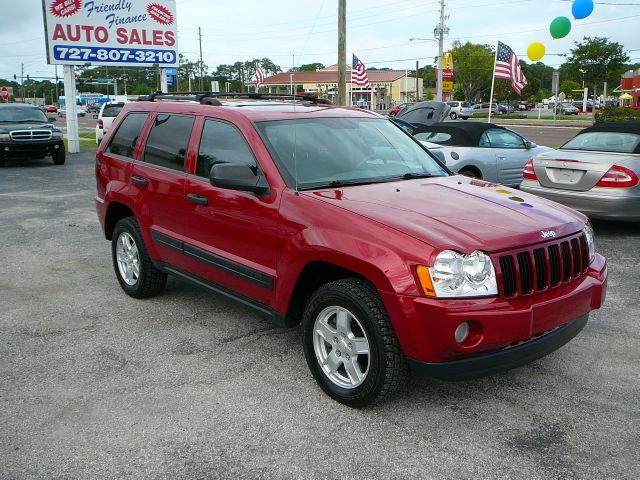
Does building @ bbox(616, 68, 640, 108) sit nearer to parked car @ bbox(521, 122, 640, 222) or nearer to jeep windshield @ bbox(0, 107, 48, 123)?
jeep windshield @ bbox(0, 107, 48, 123)

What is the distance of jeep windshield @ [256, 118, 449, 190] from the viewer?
13.9 feet

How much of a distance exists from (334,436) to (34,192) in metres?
11.4

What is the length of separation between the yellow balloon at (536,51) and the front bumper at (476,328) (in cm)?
2892

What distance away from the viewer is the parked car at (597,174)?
782 centimetres

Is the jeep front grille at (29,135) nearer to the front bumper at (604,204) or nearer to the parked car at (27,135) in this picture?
the parked car at (27,135)

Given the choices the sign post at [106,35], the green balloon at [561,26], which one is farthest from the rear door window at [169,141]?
the green balloon at [561,26]

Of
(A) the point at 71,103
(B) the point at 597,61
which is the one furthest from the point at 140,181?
(B) the point at 597,61

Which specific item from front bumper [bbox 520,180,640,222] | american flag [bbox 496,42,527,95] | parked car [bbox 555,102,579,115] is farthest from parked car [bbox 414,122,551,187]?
parked car [bbox 555,102,579,115]

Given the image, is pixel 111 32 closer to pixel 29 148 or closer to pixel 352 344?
pixel 29 148

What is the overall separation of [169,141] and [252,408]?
2463 millimetres

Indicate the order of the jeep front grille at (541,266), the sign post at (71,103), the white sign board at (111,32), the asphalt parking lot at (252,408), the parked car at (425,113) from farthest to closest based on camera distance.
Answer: the sign post at (71,103), the white sign board at (111,32), the parked car at (425,113), the jeep front grille at (541,266), the asphalt parking lot at (252,408)

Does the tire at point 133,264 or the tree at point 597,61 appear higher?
the tree at point 597,61

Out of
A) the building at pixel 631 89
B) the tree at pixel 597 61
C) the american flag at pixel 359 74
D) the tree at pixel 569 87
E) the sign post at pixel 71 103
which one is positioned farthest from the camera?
the tree at pixel 569 87

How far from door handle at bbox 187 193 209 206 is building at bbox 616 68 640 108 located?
6430 cm
